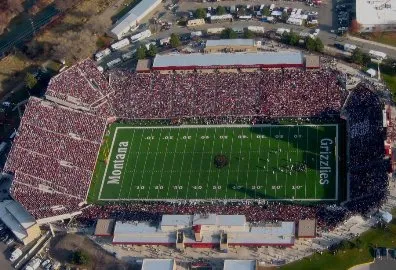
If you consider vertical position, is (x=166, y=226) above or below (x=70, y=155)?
below

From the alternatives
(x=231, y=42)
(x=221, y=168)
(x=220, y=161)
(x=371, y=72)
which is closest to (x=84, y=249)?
(x=221, y=168)

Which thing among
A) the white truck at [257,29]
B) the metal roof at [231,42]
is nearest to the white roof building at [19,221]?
the metal roof at [231,42]

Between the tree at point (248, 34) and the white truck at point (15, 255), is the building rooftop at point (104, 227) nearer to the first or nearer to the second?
the white truck at point (15, 255)

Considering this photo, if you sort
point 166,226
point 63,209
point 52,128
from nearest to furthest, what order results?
point 166,226, point 63,209, point 52,128

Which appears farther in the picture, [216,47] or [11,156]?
[216,47]

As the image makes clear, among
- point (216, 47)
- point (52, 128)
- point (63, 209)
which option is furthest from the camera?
point (216, 47)

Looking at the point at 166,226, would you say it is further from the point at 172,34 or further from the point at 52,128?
the point at 172,34

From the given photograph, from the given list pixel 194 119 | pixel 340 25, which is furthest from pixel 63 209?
pixel 340 25
